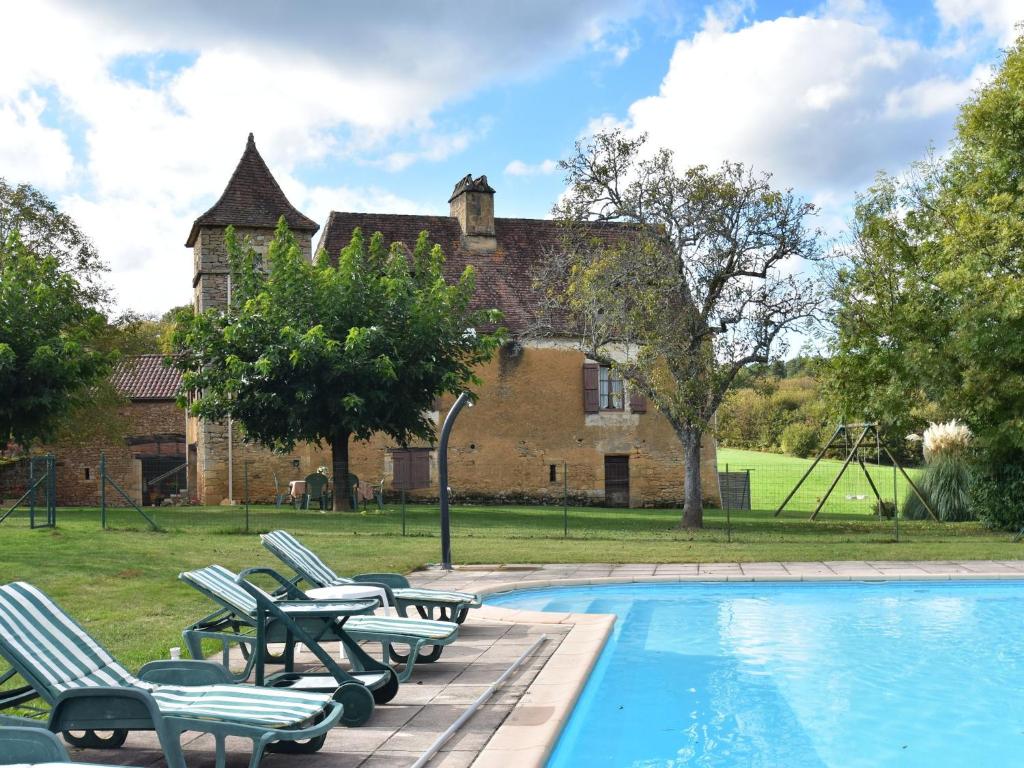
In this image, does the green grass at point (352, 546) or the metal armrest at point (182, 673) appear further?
the green grass at point (352, 546)

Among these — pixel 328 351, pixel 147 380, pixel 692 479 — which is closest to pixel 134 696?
pixel 328 351

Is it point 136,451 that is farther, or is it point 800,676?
point 136,451

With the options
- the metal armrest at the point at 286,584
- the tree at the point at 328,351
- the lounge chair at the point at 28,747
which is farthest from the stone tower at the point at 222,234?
the lounge chair at the point at 28,747

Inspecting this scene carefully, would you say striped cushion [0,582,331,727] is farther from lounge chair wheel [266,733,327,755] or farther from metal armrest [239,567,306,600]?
metal armrest [239,567,306,600]

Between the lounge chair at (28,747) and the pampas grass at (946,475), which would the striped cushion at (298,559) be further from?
the pampas grass at (946,475)

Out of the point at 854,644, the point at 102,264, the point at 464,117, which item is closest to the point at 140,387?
the point at 102,264

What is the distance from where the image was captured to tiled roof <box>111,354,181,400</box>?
34.2 metres

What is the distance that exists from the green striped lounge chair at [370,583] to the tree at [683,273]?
38.2 ft

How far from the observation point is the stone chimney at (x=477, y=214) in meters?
30.5

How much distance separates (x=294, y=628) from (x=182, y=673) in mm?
716

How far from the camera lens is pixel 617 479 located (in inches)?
1184

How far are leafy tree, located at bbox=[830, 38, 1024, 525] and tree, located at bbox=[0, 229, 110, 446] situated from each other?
1484cm

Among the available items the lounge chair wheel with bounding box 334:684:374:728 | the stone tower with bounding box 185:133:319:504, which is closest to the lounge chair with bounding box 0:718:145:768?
the lounge chair wheel with bounding box 334:684:374:728

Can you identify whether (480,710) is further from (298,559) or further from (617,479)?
(617,479)
